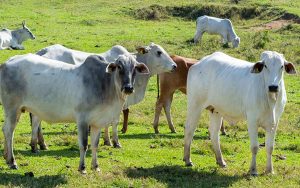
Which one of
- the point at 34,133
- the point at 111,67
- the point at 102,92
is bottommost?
the point at 34,133

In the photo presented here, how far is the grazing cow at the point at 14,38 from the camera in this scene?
1162 inches

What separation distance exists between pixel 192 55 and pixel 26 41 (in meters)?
9.25

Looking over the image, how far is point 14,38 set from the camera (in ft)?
99.5

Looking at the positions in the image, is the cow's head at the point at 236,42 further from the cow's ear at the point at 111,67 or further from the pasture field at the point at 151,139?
the cow's ear at the point at 111,67

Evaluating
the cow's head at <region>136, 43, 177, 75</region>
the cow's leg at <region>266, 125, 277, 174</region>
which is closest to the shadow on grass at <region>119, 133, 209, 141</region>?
the cow's head at <region>136, 43, 177, 75</region>

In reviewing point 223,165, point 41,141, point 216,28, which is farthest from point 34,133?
point 216,28

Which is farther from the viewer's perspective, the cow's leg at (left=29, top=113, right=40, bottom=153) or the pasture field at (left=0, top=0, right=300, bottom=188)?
the cow's leg at (left=29, top=113, right=40, bottom=153)

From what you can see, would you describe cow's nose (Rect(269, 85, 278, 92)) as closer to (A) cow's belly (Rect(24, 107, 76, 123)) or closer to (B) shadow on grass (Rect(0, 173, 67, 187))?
(A) cow's belly (Rect(24, 107, 76, 123))

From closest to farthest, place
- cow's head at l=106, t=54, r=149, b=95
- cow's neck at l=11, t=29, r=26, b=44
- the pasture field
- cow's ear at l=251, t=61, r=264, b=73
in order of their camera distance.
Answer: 1. cow's head at l=106, t=54, r=149, b=95
2. the pasture field
3. cow's ear at l=251, t=61, r=264, b=73
4. cow's neck at l=11, t=29, r=26, b=44

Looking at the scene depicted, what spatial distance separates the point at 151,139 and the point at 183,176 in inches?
145

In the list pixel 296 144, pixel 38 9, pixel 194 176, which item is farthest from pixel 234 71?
pixel 38 9

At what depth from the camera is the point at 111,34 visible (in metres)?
32.1

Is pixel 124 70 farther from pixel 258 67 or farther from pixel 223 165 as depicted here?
pixel 223 165

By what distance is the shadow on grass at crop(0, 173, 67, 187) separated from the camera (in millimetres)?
9742
